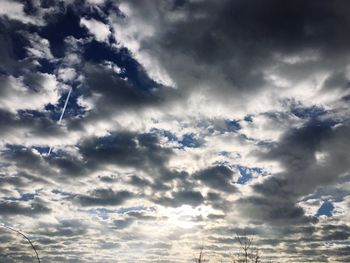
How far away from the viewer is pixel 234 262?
2844cm

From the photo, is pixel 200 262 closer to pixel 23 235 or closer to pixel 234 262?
pixel 234 262

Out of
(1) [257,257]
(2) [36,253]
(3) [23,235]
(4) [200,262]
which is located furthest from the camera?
(1) [257,257]

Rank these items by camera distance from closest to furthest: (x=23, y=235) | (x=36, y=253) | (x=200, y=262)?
(x=36, y=253), (x=23, y=235), (x=200, y=262)

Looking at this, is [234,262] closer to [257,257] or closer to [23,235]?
[257,257]

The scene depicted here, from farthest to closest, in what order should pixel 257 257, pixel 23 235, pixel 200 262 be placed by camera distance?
pixel 257 257, pixel 200 262, pixel 23 235

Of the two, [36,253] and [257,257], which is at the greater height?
[257,257]

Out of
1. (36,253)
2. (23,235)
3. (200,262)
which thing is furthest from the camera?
(200,262)

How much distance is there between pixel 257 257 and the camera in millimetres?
28219

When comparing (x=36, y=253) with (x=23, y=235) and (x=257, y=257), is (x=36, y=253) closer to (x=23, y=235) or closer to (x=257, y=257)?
(x=23, y=235)

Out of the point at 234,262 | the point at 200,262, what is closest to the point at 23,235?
the point at 200,262

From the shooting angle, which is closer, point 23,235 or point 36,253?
point 36,253

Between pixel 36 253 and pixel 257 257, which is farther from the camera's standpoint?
pixel 257 257

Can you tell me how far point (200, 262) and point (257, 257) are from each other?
18.9 ft

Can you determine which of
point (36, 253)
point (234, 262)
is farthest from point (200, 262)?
point (36, 253)
